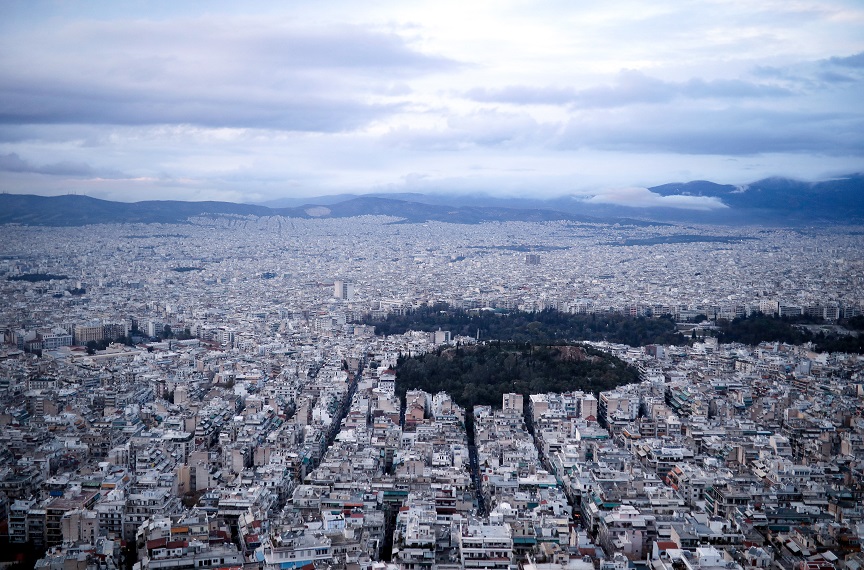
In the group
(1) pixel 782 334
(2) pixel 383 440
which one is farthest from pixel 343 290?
(2) pixel 383 440

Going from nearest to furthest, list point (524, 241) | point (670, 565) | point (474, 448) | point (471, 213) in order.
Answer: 1. point (670, 565)
2. point (474, 448)
3. point (524, 241)
4. point (471, 213)

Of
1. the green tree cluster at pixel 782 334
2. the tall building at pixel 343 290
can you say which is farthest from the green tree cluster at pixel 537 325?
the tall building at pixel 343 290

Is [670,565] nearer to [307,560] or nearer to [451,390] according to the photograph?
[307,560]

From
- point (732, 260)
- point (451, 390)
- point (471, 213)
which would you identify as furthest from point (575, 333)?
point (471, 213)

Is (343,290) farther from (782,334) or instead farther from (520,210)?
(520,210)

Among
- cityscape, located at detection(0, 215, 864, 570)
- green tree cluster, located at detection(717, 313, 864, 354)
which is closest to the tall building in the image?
cityscape, located at detection(0, 215, 864, 570)
